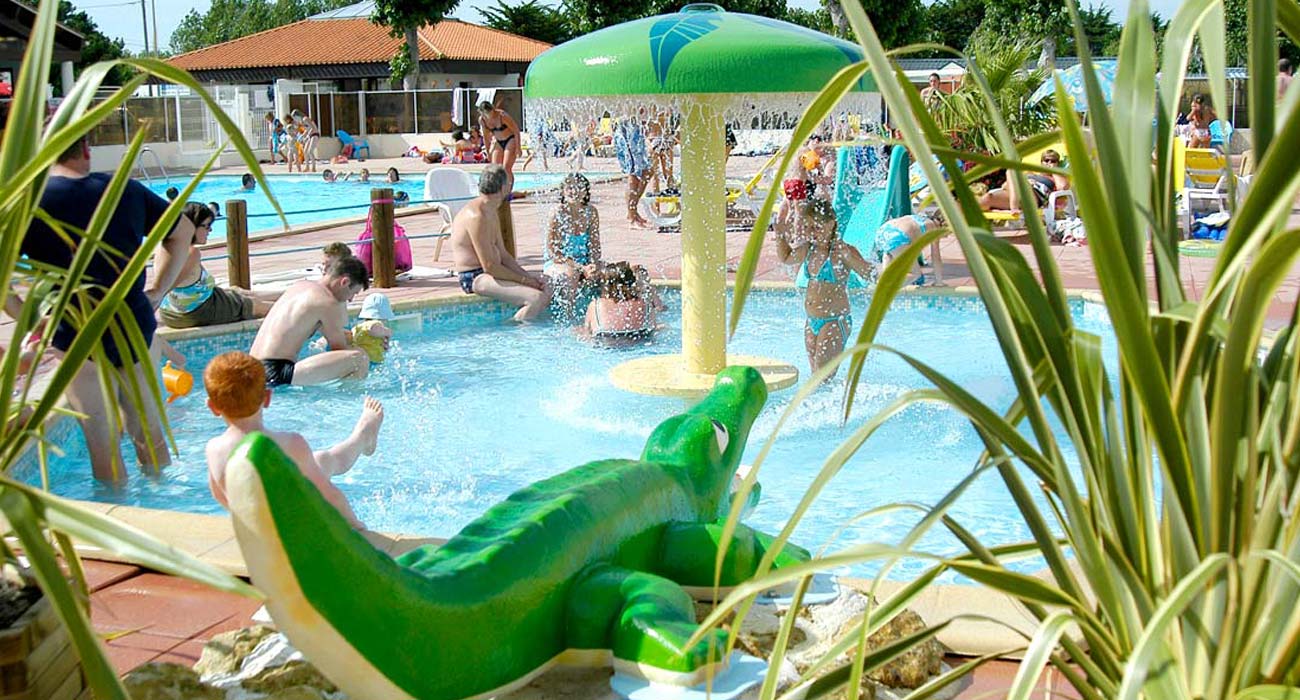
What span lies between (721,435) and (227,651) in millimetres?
1643

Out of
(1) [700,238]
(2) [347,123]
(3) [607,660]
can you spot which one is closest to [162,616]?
(3) [607,660]

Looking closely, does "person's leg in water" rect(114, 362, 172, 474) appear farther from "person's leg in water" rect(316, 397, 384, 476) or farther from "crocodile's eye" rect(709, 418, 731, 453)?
"crocodile's eye" rect(709, 418, 731, 453)

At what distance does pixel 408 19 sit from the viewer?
3775 centimetres

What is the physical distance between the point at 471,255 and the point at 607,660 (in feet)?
22.4

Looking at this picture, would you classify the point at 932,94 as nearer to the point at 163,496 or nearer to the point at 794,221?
the point at 794,221

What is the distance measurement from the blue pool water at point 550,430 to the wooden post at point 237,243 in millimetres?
1169

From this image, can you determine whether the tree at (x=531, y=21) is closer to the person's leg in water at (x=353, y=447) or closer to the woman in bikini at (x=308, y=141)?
the woman in bikini at (x=308, y=141)

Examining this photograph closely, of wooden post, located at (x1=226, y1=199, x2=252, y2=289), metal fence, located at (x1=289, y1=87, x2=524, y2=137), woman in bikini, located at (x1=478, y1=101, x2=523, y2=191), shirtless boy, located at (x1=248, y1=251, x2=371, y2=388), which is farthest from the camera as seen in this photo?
metal fence, located at (x1=289, y1=87, x2=524, y2=137)

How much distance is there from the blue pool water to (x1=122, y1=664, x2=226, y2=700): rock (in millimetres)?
2209

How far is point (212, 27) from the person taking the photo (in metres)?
117

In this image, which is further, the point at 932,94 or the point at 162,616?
the point at 932,94

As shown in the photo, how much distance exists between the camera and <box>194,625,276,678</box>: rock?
3193mm

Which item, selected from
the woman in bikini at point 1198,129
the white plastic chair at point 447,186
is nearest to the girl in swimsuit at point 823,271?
the white plastic chair at point 447,186

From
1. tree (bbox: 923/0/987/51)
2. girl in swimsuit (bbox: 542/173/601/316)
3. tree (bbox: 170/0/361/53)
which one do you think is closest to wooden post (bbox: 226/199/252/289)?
girl in swimsuit (bbox: 542/173/601/316)
